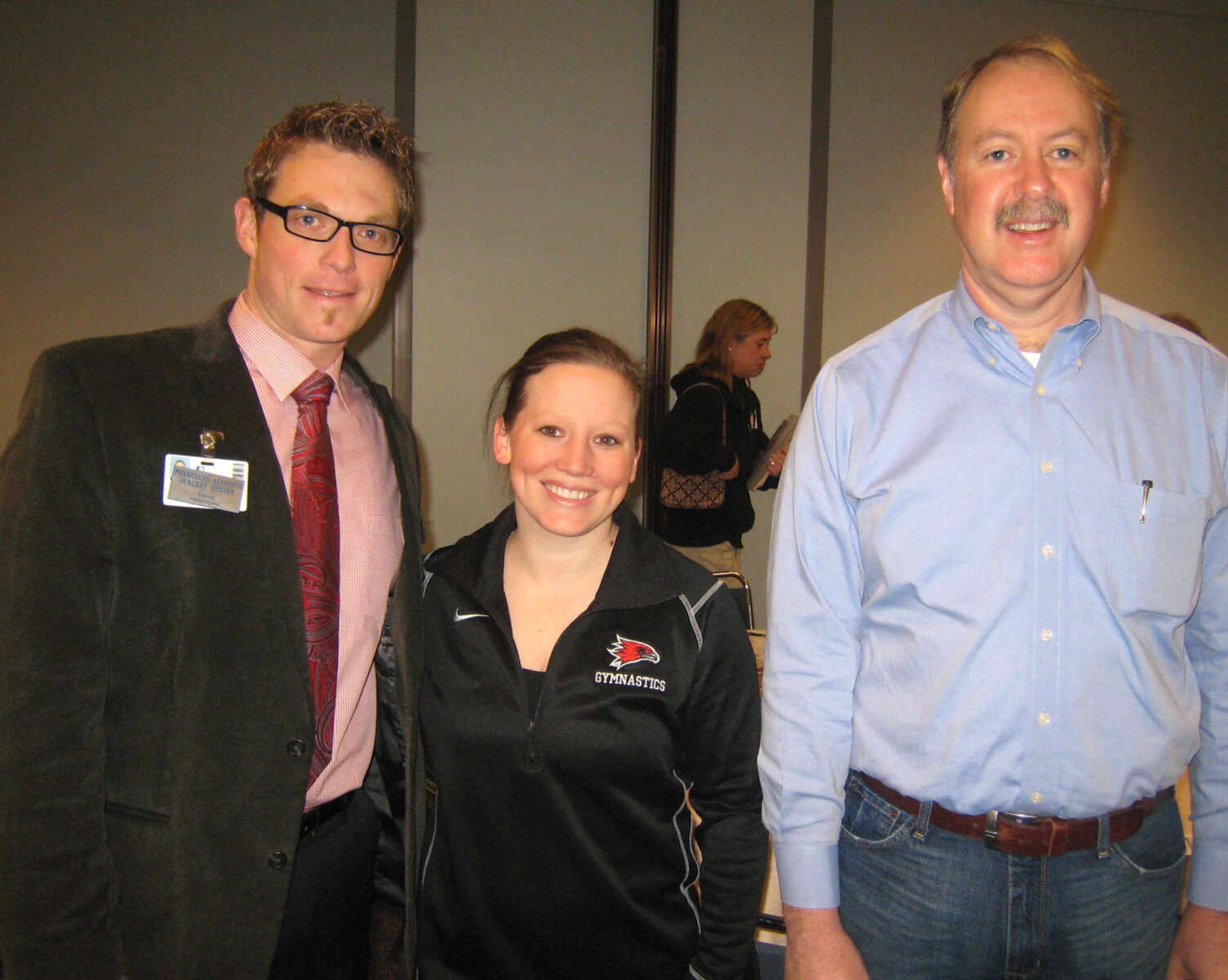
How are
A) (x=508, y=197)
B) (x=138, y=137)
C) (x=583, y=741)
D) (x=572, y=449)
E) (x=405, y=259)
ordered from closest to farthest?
(x=583, y=741), (x=572, y=449), (x=138, y=137), (x=405, y=259), (x=508, y=197)

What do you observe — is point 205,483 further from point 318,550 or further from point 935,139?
point 935,139

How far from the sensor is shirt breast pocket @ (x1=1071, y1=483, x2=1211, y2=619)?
1130 millimetres

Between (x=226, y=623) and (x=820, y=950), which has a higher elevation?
(x=226, y=623)

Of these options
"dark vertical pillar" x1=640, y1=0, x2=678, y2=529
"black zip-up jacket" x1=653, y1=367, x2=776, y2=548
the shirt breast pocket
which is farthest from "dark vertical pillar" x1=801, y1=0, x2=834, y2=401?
the shirt breast pocket

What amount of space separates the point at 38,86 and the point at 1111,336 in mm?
4962

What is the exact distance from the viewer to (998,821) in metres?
1.10

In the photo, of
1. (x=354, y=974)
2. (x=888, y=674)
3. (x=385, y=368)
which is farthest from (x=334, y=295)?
(x=385, y=368)

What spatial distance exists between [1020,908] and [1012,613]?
1.31 ft

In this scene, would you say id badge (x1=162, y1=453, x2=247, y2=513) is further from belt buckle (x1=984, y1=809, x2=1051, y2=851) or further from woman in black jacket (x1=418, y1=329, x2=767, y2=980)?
belt buckle (x1=984, y1=809, x2=1051, y2=851)

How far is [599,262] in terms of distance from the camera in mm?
4695

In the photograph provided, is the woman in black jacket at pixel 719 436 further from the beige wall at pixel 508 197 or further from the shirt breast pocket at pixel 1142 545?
the shirt breast pocket at pixel 1142 545

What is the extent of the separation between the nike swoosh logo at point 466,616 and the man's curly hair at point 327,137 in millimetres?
761

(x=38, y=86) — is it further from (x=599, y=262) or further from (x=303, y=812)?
(x=303, y=812)

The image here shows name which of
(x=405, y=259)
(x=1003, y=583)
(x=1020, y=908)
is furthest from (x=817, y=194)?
(x=1020, y=908)
